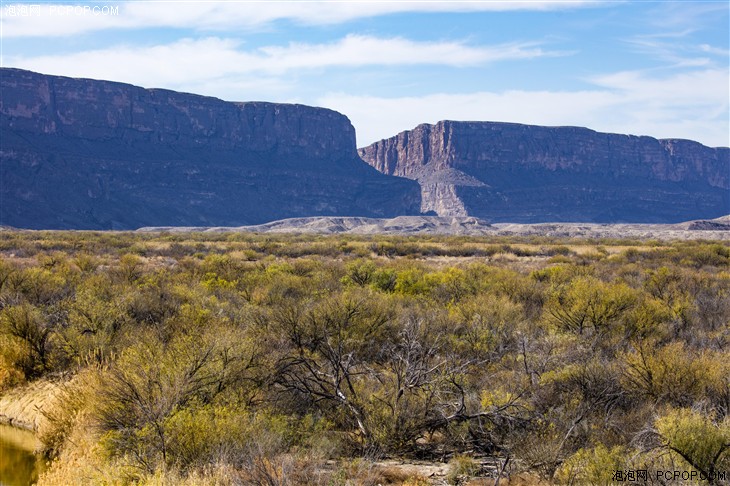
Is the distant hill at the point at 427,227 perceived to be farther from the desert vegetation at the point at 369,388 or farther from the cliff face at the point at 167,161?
the desert vegetation at the point at 369,388

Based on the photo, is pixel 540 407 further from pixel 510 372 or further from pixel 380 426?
pixel 380 426

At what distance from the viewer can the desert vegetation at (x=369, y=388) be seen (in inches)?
348

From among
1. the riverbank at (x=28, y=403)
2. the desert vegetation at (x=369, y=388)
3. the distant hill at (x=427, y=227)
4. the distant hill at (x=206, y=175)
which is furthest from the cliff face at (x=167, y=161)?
the desert vegetation at (x=369, y=388)

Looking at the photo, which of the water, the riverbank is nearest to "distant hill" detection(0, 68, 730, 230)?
the riverbank

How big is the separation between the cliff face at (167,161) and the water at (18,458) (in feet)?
374

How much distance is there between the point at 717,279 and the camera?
26594mm

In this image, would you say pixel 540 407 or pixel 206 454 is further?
pixel 540 407

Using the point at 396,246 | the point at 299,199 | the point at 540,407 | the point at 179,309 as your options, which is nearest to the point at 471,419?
the point at 540,407

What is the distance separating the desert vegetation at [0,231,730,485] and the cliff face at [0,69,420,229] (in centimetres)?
11438

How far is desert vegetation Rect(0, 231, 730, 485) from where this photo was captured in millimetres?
8836

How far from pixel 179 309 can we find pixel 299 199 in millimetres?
151754

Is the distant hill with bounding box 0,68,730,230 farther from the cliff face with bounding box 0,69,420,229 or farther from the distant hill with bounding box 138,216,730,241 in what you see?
the distant hill with bounding box 138,216,730,241

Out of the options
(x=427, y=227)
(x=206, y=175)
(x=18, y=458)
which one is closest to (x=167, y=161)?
(x=206, y=175)

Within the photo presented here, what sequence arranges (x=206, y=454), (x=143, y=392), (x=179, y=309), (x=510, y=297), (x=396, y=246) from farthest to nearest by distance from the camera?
(x=396, y=246) < (x=510, y=297) < (x=179, y=309) < (x=143, y=392) < (x=206, y=454)
